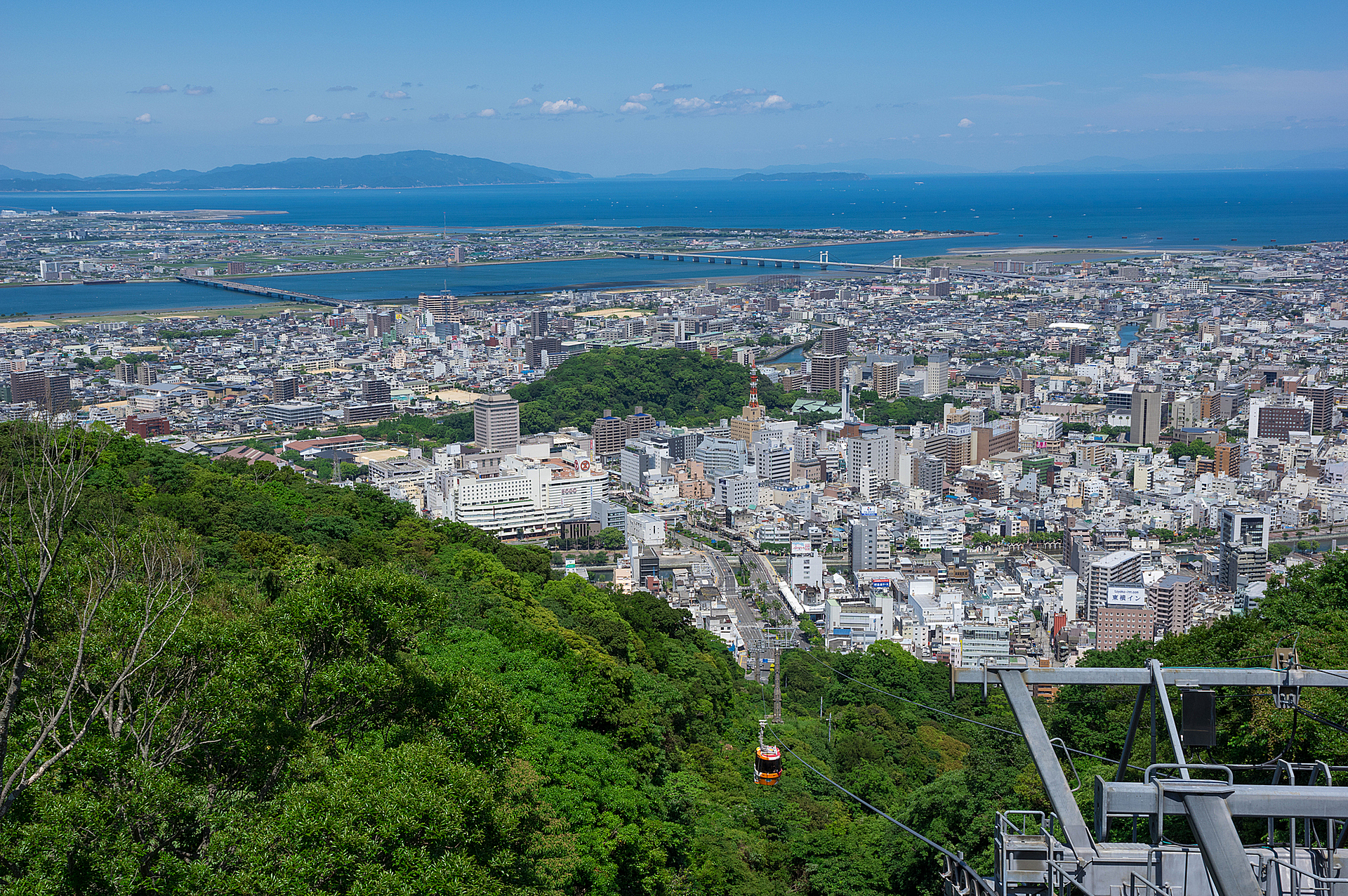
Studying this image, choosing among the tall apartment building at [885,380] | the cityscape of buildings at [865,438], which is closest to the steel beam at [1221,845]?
the cityscape of buildings at [865,438]

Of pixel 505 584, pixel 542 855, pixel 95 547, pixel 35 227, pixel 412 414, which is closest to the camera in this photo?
pixel 542 855

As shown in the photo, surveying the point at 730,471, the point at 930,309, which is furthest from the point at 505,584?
the point at 930,309

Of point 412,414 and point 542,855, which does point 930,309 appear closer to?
point 412,414

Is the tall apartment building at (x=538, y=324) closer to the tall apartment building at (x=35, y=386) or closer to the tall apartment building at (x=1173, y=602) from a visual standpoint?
the tall apartment building at (x=35, y=386)

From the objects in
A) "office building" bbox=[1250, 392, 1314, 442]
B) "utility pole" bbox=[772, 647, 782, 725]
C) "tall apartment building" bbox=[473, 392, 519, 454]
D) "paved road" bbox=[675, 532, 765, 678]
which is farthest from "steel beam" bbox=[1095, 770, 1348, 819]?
"office building" bbox=[1250, 392, 1314, 442]

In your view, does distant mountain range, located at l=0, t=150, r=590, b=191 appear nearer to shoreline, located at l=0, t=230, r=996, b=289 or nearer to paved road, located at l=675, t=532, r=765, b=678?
shoreline, located at l=0, t=230, r=996, b=289
